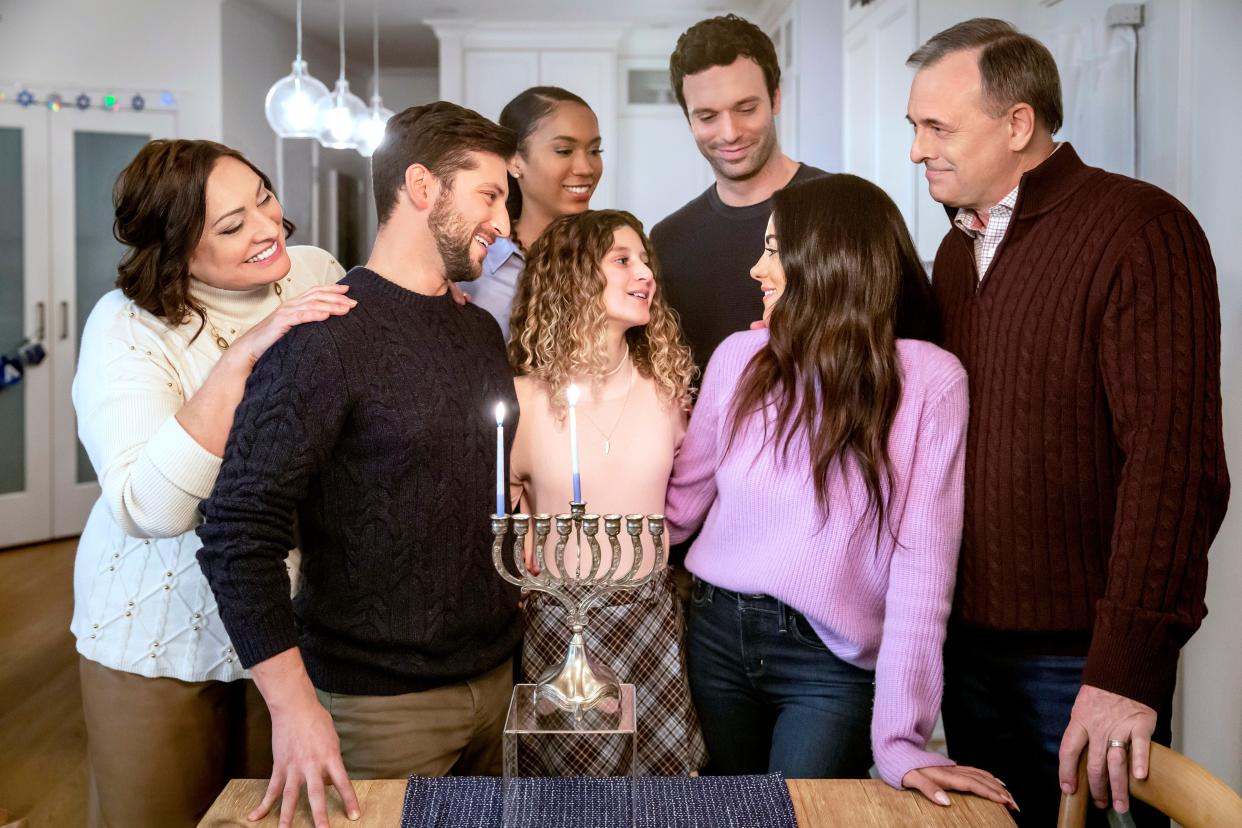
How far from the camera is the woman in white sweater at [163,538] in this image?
1651mm

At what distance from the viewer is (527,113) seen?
8.15ft

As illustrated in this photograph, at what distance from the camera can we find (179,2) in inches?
255

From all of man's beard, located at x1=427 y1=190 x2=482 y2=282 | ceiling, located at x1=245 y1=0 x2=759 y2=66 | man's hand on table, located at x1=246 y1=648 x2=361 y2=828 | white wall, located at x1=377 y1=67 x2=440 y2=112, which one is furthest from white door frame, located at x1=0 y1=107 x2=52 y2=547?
man's hand on table, located at x1=246 y1=648 x2=361 y2=828

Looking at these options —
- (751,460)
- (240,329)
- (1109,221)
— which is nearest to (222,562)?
(240,329)

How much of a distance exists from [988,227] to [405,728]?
119cm

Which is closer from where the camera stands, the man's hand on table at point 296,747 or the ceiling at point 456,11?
the man's hand on table at point 296,747

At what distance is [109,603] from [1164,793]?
→ 1540mm

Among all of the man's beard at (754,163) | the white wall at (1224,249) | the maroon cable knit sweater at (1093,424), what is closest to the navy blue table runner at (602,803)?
the maroon cable knit sweater at (1093,424)

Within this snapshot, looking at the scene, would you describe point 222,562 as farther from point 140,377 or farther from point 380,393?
point 140,377

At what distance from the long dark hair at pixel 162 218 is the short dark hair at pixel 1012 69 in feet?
3.86

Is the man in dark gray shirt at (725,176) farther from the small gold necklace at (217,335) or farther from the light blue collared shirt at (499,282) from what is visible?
the small gold necklace at (217,335)

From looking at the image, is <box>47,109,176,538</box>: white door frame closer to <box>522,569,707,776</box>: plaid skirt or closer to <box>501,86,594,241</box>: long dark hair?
<box>501,86,594,241</box>: long dark hair

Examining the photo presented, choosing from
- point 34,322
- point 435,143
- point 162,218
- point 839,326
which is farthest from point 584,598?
point 34,322

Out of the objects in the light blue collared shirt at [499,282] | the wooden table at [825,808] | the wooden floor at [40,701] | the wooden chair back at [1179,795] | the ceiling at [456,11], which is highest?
the ceiling at [456,11]
